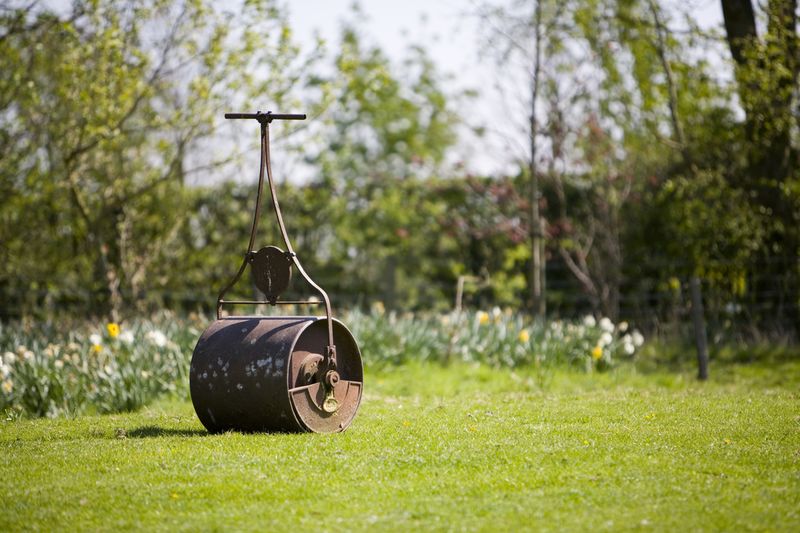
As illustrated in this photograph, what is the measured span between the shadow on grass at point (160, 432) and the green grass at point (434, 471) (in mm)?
14

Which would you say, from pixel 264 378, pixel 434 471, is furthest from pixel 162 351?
pixel 434 471

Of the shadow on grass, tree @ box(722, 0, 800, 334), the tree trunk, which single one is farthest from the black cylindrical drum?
tree @ box(722, 0, 800, 334)

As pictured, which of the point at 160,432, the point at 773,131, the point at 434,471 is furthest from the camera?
the point at 773,131

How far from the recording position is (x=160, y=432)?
250 inches

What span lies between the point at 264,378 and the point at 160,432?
3.48 feet

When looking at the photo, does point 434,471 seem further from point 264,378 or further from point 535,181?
point 535,181

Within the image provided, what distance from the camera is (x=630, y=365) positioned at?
10.5m

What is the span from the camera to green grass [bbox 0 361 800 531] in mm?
4164

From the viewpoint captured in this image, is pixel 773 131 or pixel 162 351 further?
pixel 773 131

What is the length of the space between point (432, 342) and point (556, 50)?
4577 mm

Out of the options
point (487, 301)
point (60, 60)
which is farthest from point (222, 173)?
point (487, 301)

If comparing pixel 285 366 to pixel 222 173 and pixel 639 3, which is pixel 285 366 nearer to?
pixel 222 173

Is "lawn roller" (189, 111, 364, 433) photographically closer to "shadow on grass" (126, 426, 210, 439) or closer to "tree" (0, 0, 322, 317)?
"shadow on grass" (126, 426, 210, 439)

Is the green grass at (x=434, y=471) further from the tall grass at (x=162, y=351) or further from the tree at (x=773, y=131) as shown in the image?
the tree at (x=773, y=131)
